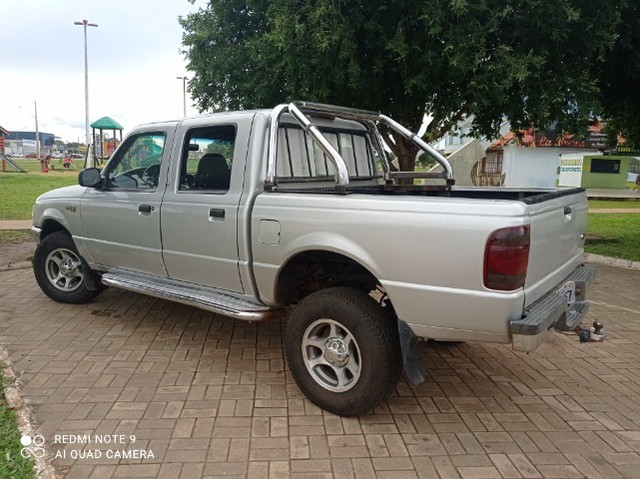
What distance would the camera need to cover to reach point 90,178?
501cm

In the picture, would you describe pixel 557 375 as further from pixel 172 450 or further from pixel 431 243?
pixel 172 450

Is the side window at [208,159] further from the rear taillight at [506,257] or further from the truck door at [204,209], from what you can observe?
the rear taillight at [506,257]

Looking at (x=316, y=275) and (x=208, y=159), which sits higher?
(x=208, y=159)

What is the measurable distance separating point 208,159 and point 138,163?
1.03 m

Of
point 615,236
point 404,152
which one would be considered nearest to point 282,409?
point 404,152

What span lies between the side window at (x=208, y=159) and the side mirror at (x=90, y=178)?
116 cm

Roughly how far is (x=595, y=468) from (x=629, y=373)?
5.46 ft

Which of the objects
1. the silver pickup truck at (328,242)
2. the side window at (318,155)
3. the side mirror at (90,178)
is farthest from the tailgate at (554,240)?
the side mirror at (90,178)

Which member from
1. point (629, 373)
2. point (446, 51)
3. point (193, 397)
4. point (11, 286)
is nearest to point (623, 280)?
point (629, 373)

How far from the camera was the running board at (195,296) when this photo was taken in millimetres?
3826

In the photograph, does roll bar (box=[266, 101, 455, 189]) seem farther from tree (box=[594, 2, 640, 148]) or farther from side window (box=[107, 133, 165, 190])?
tree (box=[594, 2, 640, 148])

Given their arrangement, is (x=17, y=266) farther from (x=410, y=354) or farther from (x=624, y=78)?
(x=624, y=78)

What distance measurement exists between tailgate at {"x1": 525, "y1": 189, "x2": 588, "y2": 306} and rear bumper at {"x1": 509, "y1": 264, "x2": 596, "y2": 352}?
2.3 inches

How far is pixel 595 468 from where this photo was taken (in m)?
2.95
